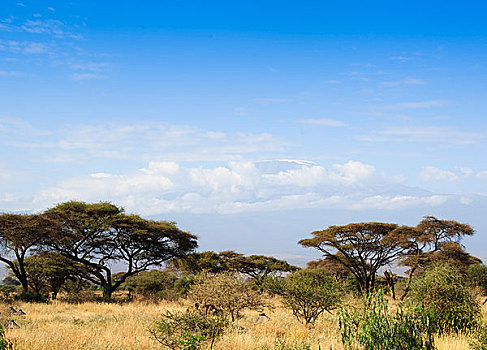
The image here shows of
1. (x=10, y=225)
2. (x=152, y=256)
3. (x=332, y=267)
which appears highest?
(x=10, y=225)

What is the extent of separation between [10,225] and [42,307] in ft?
25.6

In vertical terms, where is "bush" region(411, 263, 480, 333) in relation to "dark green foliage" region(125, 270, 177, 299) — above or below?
above

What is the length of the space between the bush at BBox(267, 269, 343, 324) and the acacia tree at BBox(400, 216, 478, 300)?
16.6m

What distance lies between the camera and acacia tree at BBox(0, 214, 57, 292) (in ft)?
84.0

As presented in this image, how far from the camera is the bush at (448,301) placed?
1274 centimetres

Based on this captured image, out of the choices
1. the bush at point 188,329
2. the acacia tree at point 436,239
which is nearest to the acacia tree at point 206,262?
the acacia tree at point 436,239

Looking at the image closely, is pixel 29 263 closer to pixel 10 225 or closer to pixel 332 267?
pixel 10 225

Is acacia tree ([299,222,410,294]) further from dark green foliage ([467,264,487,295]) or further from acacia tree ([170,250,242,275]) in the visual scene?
dark green foliage ([467,264,487,295])

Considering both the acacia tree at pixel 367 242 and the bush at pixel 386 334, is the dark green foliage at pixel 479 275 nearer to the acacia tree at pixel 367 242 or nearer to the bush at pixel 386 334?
the acacia tree at pixel 367 242

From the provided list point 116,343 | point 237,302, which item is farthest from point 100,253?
point 116,343

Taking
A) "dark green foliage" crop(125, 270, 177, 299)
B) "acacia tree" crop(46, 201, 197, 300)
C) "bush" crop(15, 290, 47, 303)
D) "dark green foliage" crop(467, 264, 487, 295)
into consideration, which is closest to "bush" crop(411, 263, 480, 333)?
"acacia tree" crop(46, 201, 197, 300)

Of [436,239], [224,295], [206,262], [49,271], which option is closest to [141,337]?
[224,295]

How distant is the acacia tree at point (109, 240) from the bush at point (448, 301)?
19.6 meters

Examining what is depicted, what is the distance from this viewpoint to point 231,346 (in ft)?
33.1
